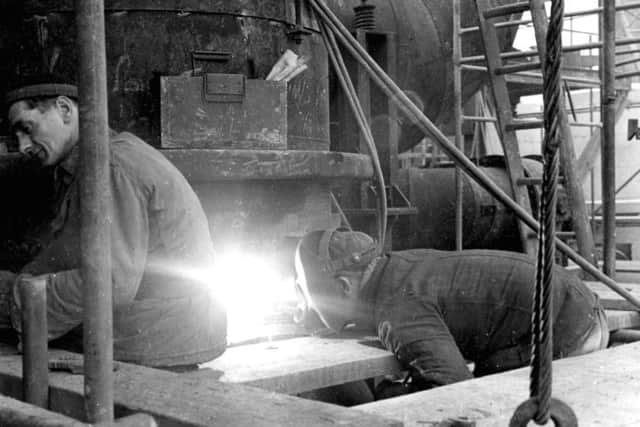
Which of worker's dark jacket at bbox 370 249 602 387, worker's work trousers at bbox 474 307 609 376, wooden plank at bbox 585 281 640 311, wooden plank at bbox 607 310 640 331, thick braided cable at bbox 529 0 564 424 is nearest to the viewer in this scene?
thick braided cable at bbox 529 0 564 424

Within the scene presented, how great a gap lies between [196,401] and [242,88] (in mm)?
2618

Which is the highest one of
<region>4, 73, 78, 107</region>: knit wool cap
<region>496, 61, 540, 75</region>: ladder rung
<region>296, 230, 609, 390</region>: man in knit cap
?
<region>496, 61, 540, 75</region>: ladder rung

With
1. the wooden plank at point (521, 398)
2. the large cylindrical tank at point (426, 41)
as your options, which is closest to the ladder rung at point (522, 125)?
the large cylindrical tank at point (426, 41)

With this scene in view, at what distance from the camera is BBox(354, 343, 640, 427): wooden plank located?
9.11 ft

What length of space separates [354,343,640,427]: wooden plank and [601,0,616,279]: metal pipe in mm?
2005

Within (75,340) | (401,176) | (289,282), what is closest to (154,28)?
(289,282)

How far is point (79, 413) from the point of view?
2.42 m

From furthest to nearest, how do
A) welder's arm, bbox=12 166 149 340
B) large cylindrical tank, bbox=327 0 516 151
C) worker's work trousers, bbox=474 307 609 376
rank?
large cylindrical tank, bbox=327 0 516 151 < worker's work trousers, bbox=474 307 609 376 < welder's arm, bbox=12 166 149 340

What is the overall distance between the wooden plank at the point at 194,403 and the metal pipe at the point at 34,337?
0.22 feet

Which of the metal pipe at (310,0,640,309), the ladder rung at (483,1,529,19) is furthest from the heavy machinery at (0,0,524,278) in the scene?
the ladder rung at (483,1,529,19)

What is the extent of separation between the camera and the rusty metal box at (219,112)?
14.9 ft

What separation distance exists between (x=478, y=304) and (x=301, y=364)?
926 millimetres

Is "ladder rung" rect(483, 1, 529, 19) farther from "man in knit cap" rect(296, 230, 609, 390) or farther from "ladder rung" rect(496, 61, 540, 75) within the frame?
"man in knit cap" rect(296, 230, 609, 390)

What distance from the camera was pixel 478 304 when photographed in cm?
415
